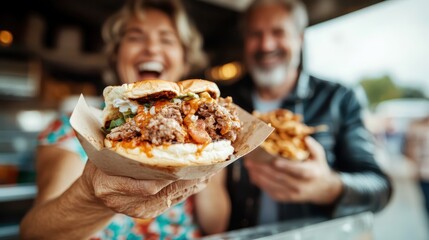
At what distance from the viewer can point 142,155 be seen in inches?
37.6

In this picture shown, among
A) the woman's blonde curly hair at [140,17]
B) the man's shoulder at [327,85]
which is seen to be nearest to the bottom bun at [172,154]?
the woman's blonde curly hair at [140,17]

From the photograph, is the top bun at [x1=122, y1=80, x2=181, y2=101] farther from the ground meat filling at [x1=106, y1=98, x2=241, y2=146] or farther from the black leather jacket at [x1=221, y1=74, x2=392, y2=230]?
the black leather jacket at [x1=221, y1=74, x2=392, y2=230]

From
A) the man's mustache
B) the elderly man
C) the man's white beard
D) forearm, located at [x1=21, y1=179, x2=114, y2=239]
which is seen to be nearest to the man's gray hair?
the elderly man

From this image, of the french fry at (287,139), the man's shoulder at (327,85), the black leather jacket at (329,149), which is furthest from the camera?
the man's shoulder at (327,85)

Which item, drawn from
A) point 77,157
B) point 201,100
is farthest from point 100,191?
point 77,157

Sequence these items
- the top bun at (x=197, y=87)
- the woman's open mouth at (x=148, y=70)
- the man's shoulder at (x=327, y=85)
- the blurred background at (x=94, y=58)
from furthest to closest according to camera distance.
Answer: the blurred background at (x=94, y=58)
the man's shoulder at (x=327, y=85)
the woman's open mouth at (x=148, y=70)
the top bun at (x=197, y=87)

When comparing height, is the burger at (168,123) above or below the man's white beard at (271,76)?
below

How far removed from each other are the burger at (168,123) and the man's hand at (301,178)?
724 millimetres

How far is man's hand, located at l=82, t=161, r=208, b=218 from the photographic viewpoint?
97 centimetres

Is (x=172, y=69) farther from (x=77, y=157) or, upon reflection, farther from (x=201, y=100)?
(x=201, y=100)

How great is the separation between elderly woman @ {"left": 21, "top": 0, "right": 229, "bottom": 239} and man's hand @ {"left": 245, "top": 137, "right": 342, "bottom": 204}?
355 millimetres

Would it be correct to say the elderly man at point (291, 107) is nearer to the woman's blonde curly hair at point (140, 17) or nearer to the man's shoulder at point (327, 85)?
the man's shoulder at point (327, 85)

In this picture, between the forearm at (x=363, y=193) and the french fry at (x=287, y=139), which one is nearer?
the french fry at (x=287, y=139)

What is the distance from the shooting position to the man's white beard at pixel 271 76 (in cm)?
261
